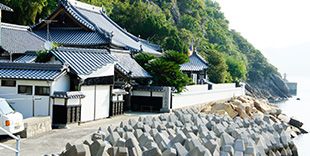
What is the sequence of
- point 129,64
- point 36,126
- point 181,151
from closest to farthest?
point 181,151
point 36,126
point 129,64

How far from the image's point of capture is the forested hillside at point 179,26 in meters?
36.5

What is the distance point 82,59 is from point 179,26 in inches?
2107

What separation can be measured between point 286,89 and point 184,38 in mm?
38722

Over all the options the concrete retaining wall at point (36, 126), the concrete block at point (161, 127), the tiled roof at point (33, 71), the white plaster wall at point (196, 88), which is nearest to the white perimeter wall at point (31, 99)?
the tiled roof at point (33, 71)

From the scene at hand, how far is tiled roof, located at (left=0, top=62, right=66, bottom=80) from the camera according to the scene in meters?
14.6

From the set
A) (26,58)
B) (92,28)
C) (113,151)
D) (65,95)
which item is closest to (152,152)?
(113,151)

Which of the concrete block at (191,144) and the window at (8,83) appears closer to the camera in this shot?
the concrete block at (191,144)

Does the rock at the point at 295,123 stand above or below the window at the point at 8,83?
below

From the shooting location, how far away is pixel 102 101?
58.6 feet

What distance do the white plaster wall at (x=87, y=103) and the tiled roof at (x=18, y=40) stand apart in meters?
8.85

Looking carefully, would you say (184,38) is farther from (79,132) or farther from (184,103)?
(79,132)

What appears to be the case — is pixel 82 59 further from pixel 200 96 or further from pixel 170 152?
pixel 200 96

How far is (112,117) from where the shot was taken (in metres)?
18.7

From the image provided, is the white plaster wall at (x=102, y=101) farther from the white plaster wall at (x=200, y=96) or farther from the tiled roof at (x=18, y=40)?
the tiled roof at (x=18, y=40)
